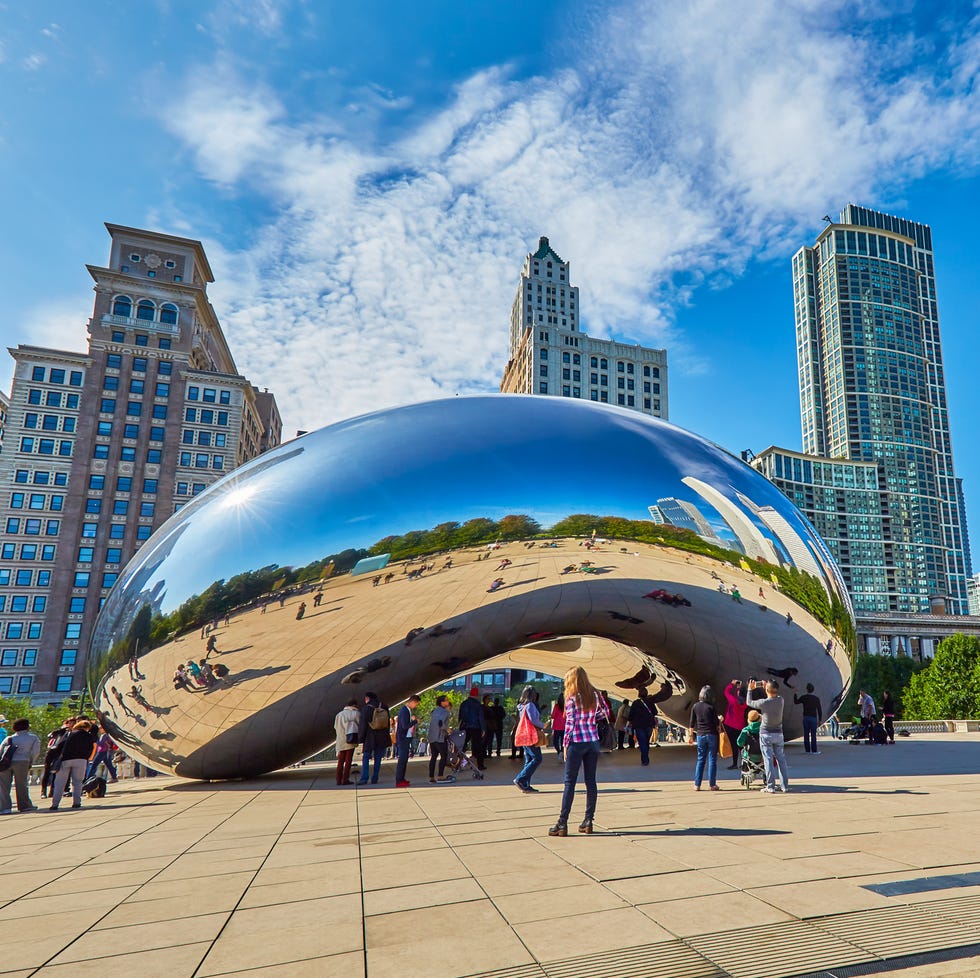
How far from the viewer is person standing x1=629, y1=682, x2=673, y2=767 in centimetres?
1361

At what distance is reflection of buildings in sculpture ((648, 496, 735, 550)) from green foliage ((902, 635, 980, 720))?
175 ft

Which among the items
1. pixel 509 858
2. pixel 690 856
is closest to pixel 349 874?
pixel 509 858

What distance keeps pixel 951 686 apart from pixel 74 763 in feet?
208

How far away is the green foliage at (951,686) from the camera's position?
54.5 m

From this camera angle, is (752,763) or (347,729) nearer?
(752,763)

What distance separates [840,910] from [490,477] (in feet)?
25.8

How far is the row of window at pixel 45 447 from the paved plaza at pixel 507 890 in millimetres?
81653

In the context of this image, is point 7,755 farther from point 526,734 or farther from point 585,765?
point 585,765

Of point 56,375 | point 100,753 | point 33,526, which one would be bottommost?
point 100,753

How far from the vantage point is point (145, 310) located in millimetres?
86062

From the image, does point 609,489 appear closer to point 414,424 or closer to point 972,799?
point 414,424

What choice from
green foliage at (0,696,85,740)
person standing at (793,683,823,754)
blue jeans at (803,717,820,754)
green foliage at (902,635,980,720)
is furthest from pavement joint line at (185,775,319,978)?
green foliage at (902,635,980,720)

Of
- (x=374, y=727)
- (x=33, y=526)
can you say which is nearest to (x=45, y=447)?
(x=33, y=526)

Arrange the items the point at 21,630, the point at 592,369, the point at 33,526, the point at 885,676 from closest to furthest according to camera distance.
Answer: the point at 21,630 → the point at 885,676 → the point at 33,526 → the point at 592,369
